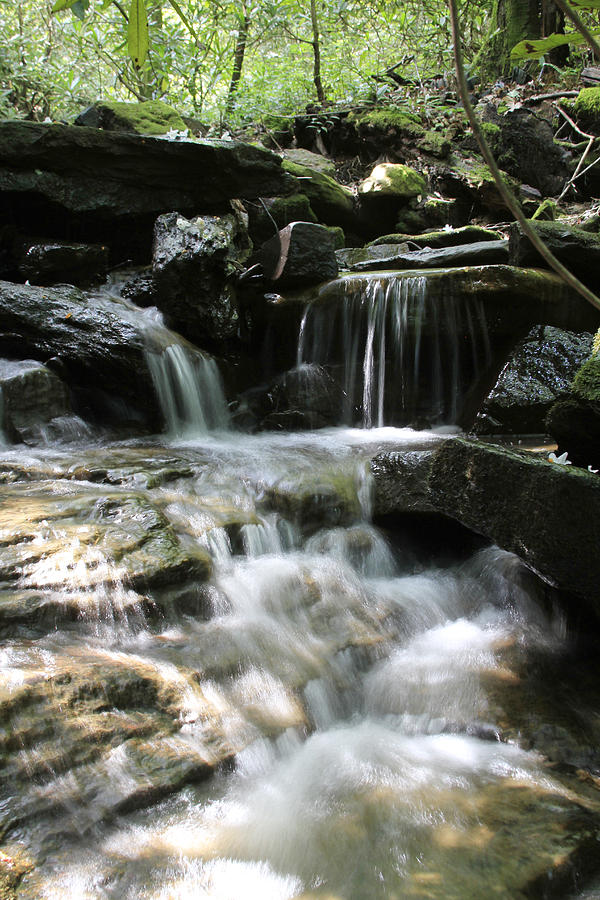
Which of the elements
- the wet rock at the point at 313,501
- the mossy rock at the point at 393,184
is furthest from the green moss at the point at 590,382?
the mossy rock at the point at 393,184

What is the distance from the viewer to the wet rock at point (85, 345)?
623 cm

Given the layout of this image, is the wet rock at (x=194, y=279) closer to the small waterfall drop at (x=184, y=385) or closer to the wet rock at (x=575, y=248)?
the small waterfall drop at (x=184, y=385)

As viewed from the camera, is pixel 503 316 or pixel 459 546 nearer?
pixel 459 546

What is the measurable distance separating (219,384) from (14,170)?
12.7 feet

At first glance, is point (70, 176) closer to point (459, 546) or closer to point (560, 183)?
point (459, 546)

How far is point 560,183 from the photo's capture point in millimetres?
12086

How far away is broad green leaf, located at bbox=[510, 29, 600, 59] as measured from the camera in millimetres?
910

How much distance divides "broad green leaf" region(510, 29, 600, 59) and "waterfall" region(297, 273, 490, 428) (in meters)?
6.30

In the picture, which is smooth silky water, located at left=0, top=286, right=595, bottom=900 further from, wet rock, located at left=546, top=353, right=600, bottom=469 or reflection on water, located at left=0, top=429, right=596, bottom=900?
wet rock, located at left=546, top=353, right=600, bottom=469

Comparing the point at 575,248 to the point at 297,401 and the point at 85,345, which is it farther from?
the point at 85,345

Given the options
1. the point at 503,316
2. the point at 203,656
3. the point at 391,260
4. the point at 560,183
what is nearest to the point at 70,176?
the point at 391,260

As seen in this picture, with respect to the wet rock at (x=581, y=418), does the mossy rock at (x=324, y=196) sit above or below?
above

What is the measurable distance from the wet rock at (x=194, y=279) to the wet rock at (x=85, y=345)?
804mm

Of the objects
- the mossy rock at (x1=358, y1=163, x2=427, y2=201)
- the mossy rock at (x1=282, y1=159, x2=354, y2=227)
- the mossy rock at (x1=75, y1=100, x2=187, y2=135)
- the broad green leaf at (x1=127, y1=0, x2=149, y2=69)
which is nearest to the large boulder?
the mossy rock at (x1=75, y1=100, x2=187, y2=135)
